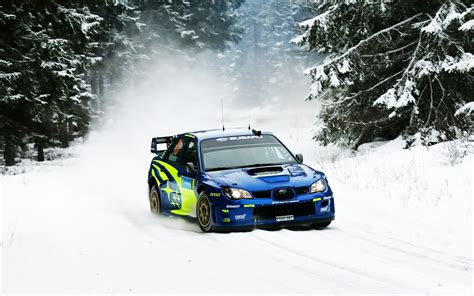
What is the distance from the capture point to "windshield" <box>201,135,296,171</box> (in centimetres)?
1147

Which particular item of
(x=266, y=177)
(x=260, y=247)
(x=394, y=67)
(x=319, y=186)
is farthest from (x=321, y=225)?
(x=394, y=67)

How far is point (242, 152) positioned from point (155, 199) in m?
A: 2.25

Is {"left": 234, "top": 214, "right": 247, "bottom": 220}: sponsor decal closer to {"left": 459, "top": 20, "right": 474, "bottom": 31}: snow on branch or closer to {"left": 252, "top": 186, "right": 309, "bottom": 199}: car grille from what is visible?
{"left": 252, "top": 186, "right": 309, "bottom": 199}: car grille

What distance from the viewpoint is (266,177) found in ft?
34.4

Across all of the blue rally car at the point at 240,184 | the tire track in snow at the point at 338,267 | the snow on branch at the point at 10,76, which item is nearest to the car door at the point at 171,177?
the blue rally car at the point at 240,184

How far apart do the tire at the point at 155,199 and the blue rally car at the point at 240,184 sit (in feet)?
0.07

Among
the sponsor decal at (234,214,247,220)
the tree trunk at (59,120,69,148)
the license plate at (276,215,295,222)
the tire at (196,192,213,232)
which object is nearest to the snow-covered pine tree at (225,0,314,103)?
the tree trunk at (59,120,69,148)

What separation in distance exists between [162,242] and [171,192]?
2.59 m

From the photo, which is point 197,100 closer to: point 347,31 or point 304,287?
point 347,31

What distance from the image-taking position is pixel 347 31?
67.2ft

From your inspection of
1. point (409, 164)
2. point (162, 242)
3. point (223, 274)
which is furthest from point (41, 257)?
point (409, 164)

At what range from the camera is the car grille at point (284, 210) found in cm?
1015

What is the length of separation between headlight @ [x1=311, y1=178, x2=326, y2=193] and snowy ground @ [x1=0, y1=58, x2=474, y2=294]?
607mm

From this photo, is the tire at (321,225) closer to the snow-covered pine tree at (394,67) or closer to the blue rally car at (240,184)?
the blue rally car at (240,184)
